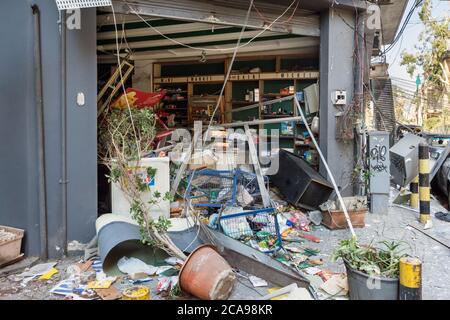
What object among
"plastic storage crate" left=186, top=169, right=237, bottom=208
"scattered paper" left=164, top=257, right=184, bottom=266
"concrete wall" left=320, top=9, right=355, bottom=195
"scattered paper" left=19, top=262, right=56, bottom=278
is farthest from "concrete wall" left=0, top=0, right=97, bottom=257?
"concrete wall" left=320, top=9, right=355, bottom=195

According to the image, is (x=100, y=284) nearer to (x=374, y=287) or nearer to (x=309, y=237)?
(x=374, y=287)

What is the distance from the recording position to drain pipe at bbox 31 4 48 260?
151 inches

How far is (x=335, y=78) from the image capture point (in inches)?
226

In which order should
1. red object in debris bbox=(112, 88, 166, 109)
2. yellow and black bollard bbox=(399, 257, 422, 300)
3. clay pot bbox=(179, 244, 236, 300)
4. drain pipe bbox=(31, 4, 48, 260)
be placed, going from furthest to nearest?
red object in debris bbox=(112, 88, 166, 109)
drain pipe bbox=(31, 4, 48, 260)
clay pot bbox=(179, 244, 236, 300)
yellow and black bollard bbox=(399, 257, 422, 300)

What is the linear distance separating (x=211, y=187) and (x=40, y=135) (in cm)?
228

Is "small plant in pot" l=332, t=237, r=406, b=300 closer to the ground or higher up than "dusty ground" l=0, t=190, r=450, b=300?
higher up

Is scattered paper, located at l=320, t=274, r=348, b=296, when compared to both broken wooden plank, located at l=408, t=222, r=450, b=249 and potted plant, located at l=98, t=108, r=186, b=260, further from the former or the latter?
broken wooden plank, located at l=408, t=222, r=450, b=249

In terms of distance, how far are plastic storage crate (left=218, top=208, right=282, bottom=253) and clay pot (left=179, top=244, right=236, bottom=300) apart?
1101 mm

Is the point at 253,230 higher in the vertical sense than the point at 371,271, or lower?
lower

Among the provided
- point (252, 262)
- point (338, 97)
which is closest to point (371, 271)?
point (252, 262)

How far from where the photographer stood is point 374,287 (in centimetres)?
266

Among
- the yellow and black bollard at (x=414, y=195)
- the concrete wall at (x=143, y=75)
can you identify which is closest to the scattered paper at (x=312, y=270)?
the yellow and black bollard at (x=414, y=195)

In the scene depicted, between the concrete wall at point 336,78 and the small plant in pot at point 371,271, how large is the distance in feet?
9.67
